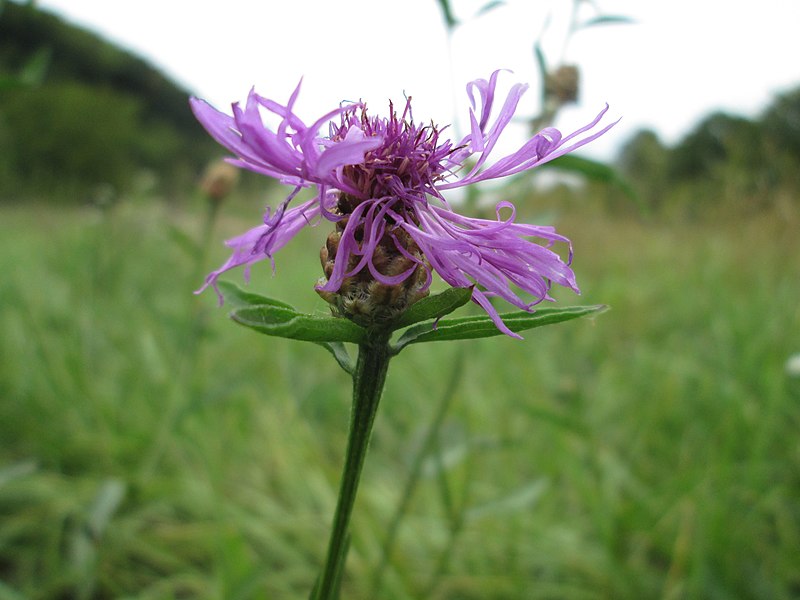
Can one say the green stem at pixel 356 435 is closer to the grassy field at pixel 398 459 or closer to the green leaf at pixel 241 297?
the green leaf at pixel 241 297

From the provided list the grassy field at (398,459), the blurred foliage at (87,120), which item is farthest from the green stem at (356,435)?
the blurred foliage at (87,120)

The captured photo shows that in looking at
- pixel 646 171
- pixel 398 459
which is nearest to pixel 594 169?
pixel 398 459

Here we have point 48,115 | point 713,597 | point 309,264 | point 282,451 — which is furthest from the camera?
point 48,115

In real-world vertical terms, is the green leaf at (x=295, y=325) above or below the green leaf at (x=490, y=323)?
below

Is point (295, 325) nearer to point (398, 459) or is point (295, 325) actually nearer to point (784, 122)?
point (398, 459)

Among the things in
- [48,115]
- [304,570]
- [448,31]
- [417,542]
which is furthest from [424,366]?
[48,115]

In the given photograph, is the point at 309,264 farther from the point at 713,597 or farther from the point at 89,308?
the point at 713,597
